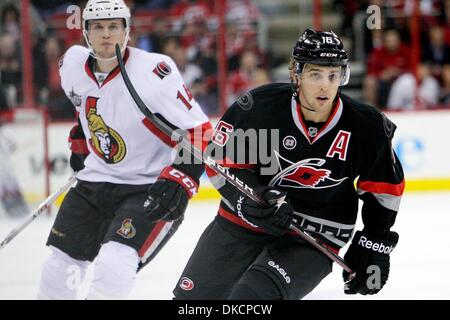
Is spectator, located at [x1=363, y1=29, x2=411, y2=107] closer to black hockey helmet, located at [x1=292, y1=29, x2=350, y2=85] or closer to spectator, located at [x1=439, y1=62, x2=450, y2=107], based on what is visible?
spectator, located at [x1=439, y1=62, x2=450, y2=107]

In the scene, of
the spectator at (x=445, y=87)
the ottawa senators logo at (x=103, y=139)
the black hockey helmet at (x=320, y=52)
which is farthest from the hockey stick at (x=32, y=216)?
the spectator at (x=445, y=87)

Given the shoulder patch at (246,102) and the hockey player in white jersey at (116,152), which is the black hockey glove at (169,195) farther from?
the shoulder patch at (246,102)

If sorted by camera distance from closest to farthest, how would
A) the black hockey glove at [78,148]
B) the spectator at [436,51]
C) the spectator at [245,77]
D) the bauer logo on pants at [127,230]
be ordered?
the bauer logo on pants at [127,230] < the black hockey glove at [78,148] < the spectator at [245,77] < the spectator at [436,51]

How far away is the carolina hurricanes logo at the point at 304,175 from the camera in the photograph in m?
3.01

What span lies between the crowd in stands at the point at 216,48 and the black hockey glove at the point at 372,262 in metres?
4.09

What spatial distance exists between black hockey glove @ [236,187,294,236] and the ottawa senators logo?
0.71 m

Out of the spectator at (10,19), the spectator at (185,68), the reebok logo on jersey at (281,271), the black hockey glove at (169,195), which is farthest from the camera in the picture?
the spectator at (185,68)

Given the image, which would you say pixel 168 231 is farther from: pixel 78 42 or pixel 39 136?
pixel 78 42

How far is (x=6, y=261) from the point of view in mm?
5117

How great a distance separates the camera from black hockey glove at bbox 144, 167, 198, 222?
10.6 ft

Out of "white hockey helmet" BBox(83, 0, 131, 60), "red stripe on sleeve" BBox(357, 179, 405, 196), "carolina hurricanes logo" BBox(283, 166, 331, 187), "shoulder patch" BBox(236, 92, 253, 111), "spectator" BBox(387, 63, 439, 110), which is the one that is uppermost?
"white hockey helmet" BBox(83, 0, 131, 60)

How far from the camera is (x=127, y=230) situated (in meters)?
3.35

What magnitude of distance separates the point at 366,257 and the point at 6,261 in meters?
2.64

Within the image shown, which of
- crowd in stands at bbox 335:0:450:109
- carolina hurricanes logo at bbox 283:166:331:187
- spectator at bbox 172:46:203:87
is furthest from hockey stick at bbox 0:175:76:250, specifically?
crowd in stands at bbox 335:0:450:109
